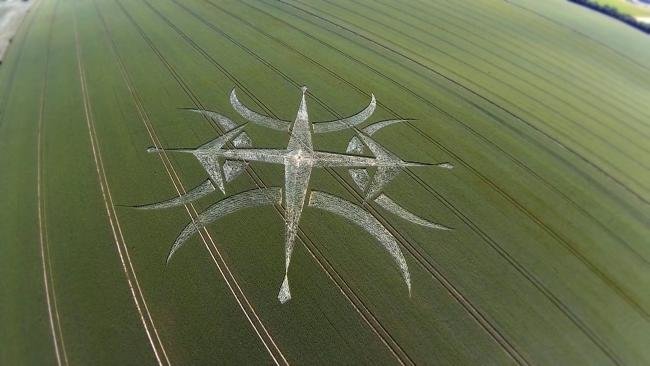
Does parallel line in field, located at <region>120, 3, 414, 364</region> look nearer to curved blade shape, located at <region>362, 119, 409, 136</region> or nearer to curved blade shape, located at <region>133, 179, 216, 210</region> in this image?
curved blade shape, located at <region>133, 179, 216, 210</region>

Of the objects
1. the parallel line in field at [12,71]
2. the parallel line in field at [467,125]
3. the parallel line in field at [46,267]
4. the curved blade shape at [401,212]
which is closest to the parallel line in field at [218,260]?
the parallel line in field at [46,267]

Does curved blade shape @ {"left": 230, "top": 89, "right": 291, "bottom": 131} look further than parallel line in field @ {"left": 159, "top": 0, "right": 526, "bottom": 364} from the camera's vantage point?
Yes

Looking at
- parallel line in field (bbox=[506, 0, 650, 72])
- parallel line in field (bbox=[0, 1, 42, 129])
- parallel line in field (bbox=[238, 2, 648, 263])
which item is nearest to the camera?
parallel line in field (bbox=[238, 2, 648, 263])

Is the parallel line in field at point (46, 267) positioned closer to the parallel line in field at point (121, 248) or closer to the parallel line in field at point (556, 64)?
the parallel line in field at point (121, 248)

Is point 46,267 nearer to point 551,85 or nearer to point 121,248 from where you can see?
point 121,248

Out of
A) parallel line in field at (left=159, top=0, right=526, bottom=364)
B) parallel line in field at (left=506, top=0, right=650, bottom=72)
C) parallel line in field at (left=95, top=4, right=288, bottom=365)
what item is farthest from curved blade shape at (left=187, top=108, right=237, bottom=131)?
parallel line in field at (left=506, top=0, right=650, bottom=72)

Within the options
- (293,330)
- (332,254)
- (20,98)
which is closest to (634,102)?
(332,254)
